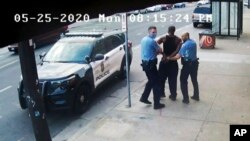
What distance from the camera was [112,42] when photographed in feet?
36.9

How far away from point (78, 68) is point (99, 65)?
1011mm

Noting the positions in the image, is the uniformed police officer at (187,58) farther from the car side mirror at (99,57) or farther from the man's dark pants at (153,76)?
the car side mirror at (99,57)

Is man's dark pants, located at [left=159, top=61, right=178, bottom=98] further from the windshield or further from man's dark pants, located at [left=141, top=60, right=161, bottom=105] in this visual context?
the windshield

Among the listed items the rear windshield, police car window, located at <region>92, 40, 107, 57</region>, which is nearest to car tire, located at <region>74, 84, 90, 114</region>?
police car window, located at <region>92, 40, 107, 57</region>

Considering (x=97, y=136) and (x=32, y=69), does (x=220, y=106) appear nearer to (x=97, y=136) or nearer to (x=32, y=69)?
(x=97, y=136)

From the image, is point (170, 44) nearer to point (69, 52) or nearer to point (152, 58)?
point (152, 58)

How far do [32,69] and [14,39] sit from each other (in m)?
4.44

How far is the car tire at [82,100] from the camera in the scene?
29.0ft

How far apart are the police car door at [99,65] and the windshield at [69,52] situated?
0.20 meters

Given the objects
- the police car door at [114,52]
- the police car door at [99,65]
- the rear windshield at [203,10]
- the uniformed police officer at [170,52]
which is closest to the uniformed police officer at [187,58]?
the uniformed police officer at [170,52]

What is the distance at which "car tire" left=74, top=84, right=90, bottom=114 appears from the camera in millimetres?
8844

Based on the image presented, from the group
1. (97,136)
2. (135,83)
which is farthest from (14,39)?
(135,83)

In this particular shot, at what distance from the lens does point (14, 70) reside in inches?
568

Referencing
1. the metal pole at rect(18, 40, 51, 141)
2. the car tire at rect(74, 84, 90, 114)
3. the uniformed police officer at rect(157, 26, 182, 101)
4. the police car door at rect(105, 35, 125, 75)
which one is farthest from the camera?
the police car door at rect(105, 35, 125, 75)
